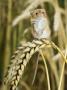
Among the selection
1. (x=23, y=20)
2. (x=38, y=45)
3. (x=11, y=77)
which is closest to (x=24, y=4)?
(x=23, y=20)

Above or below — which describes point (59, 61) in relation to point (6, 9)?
below

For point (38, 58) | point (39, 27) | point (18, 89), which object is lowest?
point (18, 89)

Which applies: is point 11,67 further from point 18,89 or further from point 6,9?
point 6,9
